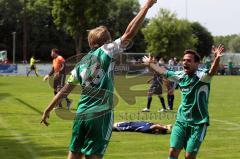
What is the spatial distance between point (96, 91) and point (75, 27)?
61.5m

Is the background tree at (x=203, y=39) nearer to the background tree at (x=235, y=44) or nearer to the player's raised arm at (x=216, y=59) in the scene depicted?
the background tree at (x=235, y=44)

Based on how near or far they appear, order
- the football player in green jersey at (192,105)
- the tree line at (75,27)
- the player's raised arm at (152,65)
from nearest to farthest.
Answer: the football player in green jersey at (192,105) → the player's raised arm at (152,65) → the tree line at (75,27)

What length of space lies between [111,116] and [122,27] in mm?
97051

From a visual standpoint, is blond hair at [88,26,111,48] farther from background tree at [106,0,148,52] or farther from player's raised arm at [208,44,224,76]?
background tree at [106,0,148,52]

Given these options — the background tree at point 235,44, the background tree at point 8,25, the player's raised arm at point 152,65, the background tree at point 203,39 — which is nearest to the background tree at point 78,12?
the background tree at point 8,25

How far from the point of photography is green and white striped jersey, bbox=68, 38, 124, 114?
5524mm

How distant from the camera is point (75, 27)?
66500mm

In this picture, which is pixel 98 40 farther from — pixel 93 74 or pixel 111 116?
pixel 111 116

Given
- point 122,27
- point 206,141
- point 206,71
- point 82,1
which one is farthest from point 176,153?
point 122,27

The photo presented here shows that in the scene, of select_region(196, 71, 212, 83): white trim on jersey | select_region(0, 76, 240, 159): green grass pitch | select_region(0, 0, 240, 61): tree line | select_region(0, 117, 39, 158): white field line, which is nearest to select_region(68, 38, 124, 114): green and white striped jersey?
select_region(196, 71, 212, 83): white trim on jersey

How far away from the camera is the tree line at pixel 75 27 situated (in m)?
66.0

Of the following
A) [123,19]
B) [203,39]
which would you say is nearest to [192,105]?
[123,19]

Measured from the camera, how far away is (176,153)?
283 inches

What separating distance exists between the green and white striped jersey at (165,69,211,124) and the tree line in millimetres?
58258
